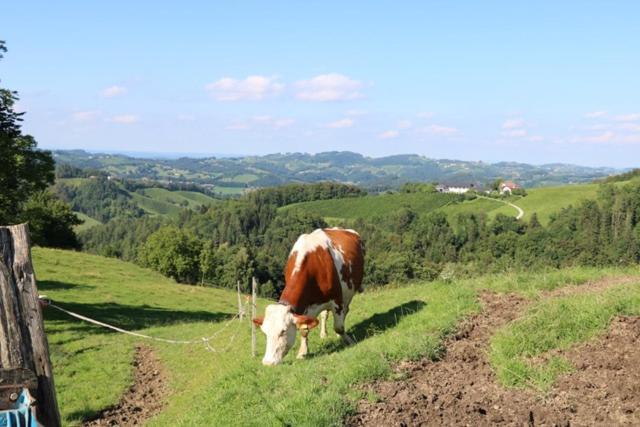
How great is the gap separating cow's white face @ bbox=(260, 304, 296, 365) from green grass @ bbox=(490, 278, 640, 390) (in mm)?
4188

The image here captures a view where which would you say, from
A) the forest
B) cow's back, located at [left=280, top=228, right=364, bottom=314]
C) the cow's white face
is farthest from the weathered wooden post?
the forest

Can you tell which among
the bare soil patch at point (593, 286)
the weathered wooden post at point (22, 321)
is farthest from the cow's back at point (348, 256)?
the weathered wooden post at point (22, 321)

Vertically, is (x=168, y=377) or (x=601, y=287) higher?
(x=601, y=287)

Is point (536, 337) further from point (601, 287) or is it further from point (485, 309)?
point (601, 287)

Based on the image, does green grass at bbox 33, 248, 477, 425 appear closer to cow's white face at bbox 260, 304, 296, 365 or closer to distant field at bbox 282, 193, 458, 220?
cow's white face at bbox 260, 304, 296, 365

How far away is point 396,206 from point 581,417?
183473mm

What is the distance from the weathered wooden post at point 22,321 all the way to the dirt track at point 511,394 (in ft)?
13.0

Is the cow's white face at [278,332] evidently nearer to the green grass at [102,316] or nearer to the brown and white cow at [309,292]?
the brown and white cow at [309,292]

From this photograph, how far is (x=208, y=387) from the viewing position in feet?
34.3

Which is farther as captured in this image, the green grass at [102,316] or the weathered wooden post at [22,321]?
the green grass at [102,316]

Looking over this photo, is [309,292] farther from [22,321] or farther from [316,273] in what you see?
[22,321]

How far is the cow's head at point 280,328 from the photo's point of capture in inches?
410

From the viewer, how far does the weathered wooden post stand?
182 inches

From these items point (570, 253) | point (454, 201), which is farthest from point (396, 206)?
point (570, 253)
